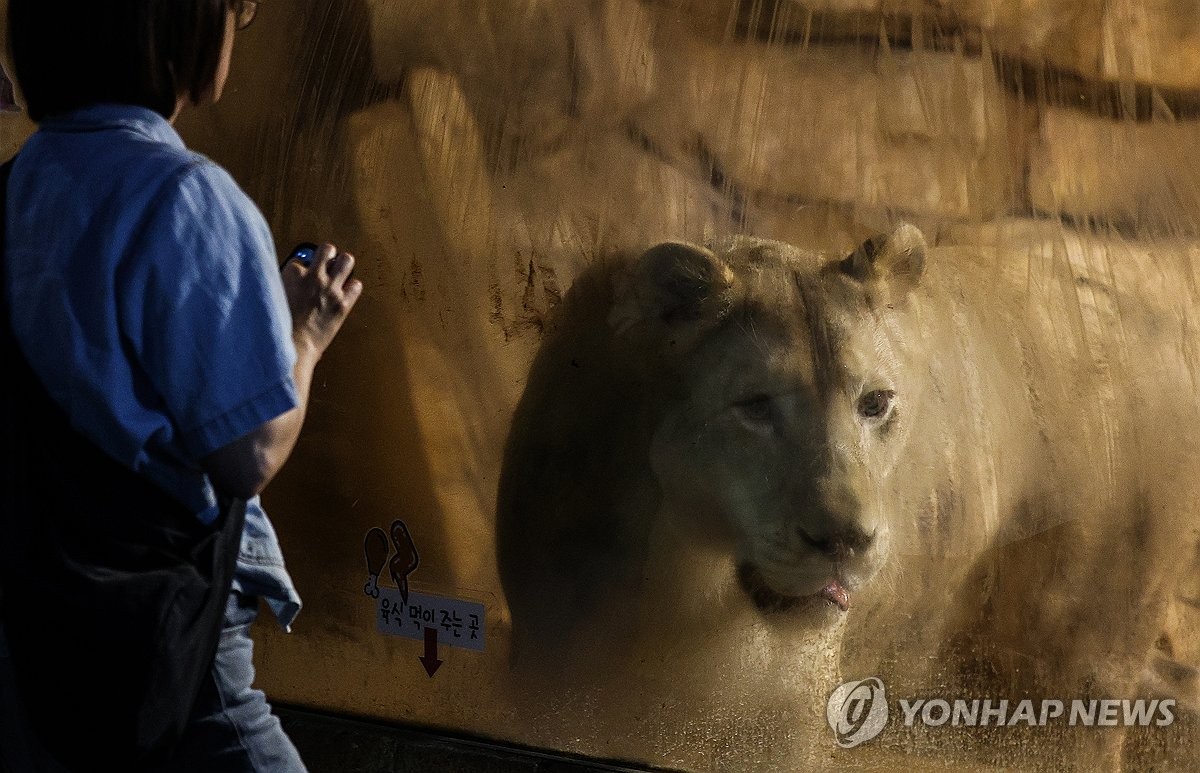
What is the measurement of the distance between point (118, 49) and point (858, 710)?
1.62 meters

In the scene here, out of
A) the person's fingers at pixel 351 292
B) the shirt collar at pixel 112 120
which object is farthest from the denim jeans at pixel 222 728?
the shirt collar at pixel 112 120

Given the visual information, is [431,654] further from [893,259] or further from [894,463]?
[893,259]

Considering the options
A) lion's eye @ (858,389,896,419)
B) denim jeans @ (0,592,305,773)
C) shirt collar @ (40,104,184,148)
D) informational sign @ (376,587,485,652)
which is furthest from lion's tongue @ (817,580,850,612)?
shirt collar @ (40,104,184,148)

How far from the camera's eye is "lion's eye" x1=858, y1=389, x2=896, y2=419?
2109 mm

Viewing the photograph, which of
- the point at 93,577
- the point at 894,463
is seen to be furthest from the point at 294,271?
the point at 894,463

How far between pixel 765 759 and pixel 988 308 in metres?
0.91

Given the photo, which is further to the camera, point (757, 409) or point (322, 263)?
point (757, 409)

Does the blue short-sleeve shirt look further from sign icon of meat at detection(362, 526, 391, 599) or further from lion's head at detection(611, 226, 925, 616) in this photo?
sign icon of meat at detection(362, 526, 391, 599)

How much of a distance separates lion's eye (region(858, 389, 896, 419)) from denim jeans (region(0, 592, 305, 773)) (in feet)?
3.48

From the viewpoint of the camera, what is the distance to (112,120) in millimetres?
1417

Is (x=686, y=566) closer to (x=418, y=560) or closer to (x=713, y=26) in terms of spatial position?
(x=418, y=560)

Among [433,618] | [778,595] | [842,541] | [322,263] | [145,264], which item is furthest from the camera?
[433,618]

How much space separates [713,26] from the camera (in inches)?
83.7

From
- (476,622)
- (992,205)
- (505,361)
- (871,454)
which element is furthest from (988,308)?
(476,622)
